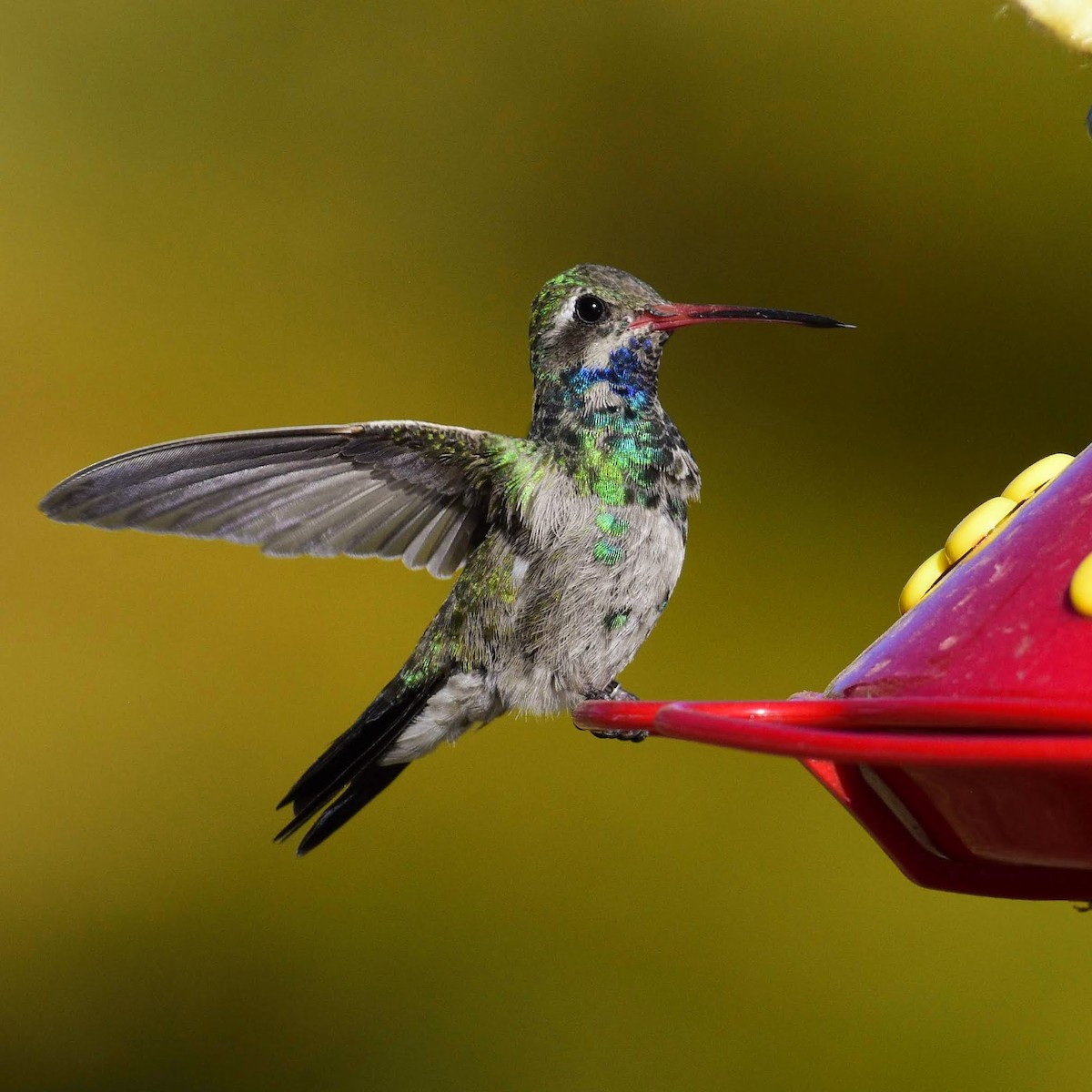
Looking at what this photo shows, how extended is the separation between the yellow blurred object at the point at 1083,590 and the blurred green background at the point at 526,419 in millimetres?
2522

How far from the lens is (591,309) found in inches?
102

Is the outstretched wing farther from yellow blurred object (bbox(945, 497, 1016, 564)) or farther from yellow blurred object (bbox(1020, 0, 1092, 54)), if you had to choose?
yellow blurred object (bbox(1020, 0, 1092, 54))

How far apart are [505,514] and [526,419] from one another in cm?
170

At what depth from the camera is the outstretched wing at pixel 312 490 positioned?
2.24m

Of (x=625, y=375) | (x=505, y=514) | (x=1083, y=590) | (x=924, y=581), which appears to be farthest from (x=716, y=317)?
(x=1083, y=590)

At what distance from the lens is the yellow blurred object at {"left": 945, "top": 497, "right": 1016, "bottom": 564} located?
1834 mm

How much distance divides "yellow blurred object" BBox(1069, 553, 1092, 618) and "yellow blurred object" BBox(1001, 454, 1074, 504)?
0.48m

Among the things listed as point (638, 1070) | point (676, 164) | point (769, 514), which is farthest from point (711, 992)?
point (676, 164)

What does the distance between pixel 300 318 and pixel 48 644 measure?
45.2 inches

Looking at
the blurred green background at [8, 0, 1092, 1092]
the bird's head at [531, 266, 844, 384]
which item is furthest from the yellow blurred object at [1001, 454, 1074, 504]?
the blurred green background at [8, 0, 1092, 1092]


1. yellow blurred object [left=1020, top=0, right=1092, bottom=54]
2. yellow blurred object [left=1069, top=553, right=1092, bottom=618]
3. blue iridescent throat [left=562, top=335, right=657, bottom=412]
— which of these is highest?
yellow blurred object [left=1020, top=0, right=1092, bottom=54]

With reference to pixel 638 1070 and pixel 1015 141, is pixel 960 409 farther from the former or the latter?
pixel 638 1070

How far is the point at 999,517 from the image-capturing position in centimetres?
184

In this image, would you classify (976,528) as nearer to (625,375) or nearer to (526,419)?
(625,375)
